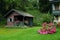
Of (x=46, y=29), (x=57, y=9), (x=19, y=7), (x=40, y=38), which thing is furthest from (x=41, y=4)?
(x=40, y=38)

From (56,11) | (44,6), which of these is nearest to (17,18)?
(56,11)

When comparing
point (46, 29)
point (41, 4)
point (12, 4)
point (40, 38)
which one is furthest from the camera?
point (41, 4)

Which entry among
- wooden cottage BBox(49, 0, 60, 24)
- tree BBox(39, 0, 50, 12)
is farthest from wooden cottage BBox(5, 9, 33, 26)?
tree BBox(39, 0, 50, 12)

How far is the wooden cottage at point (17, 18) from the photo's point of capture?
163ft

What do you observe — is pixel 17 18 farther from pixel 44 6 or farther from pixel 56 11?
pixel 44 6

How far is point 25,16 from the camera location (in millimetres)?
50531

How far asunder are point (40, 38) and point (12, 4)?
28267mm

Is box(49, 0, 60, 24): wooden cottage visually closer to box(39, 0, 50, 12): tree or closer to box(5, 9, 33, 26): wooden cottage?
box(5, 9, 33, 26): wooden cottage

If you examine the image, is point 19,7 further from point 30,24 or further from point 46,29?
point 46,29

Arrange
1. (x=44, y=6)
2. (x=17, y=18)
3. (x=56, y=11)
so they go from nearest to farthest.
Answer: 1. (x=56, y=11)
2. (x=17, y=18)
3. (x=44, y=6)

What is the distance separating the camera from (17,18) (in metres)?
52.4

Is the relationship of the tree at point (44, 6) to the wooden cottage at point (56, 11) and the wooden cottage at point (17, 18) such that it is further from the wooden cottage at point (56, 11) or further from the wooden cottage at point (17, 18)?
the wooden cottage at point (17, 18)

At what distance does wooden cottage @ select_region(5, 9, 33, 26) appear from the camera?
49.6m

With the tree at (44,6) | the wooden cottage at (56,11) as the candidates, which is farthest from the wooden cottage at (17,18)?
the tree at (44,6)
